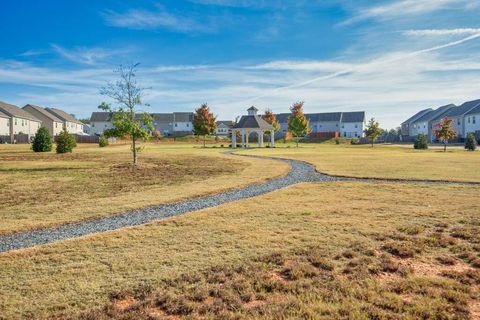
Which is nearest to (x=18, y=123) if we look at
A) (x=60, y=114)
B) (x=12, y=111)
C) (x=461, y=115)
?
(x=12, y=111)

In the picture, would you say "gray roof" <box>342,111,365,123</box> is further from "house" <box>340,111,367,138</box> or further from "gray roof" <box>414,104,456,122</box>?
"gray roof" <box>414,104,456,122</box>

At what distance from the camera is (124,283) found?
5648 mm

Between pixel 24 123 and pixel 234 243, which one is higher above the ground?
pixel 24 123

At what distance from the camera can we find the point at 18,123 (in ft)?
236

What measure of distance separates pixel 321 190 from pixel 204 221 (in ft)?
22.0

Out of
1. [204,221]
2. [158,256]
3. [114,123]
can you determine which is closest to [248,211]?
[204,221]

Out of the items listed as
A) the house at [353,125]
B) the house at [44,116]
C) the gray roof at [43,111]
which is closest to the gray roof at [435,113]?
the house at [353,125]

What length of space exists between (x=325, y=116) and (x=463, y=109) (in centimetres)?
3874

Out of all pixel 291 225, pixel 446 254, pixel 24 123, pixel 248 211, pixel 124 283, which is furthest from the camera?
pixel 24 123

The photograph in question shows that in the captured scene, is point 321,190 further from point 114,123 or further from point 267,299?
point 114,123

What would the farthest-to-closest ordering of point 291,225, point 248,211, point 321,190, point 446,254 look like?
point 321,190 → point 248,211 → point 291,225 → point 446,254

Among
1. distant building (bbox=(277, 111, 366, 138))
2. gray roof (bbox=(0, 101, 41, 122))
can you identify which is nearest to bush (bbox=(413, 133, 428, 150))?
distant building (bbox=(277, 111, 366, 138))

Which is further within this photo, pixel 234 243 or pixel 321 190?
pixel 321 190

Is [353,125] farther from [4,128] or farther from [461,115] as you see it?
[4,128]
